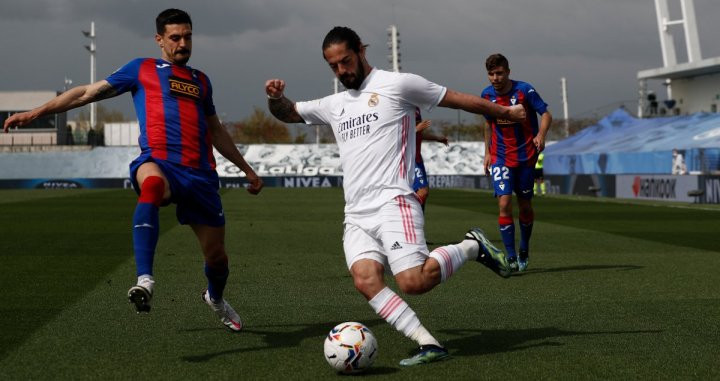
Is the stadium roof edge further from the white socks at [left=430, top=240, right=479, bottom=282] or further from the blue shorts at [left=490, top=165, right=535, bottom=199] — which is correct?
the white socks at [left=430, top=240, right=479, bottom=282]

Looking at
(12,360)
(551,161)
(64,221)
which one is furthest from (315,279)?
(551,161)

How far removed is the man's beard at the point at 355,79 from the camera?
552 cm

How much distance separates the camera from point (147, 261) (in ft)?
17.7

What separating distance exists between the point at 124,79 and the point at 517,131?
5275 millimetres

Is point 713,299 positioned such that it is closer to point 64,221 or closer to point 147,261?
point 147,261

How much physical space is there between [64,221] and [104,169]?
137ft

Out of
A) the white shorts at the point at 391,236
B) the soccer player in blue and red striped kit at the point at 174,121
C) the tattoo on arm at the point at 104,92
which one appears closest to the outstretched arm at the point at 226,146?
the soccer player in blue and red striped kit at the point at 174,121

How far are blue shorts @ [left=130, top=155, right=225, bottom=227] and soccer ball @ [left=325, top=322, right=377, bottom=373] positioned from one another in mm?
1286

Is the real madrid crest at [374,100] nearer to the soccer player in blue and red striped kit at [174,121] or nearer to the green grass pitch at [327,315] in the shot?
the soccer player in blue and red striped kit at [174,121]

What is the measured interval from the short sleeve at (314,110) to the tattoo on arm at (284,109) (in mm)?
33

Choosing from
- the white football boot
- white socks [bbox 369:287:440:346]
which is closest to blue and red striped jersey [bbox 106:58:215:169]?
the white football boot

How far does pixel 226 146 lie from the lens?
259 inches

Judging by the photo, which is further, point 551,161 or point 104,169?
point 104,169

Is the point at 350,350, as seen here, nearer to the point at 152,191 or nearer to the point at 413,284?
the point at 413,284
